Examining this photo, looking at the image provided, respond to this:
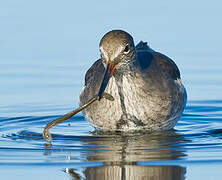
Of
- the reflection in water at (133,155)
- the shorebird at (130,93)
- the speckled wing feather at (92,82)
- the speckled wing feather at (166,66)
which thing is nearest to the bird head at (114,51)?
the shorebird at (130,93)

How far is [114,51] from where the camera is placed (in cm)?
1141

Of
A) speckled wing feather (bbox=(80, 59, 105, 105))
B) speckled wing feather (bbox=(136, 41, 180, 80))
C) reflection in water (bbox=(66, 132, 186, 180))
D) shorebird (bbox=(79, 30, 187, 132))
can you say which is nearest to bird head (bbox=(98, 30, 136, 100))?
shorebird (bbox=(79, 30, 187, 132))

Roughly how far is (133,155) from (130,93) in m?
1.55

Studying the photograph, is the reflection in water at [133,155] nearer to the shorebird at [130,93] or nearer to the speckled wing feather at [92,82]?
the shorebird at [130,93]

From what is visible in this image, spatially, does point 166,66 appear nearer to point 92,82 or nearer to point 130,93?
point 92,82

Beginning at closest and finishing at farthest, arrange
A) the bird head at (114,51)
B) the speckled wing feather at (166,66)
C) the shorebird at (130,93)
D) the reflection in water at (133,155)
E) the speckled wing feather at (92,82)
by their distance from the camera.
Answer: the reflection in water at (133,155)
the bird head at (114,51)
the shorebird at (130,93)
the speckled wing feather at (92,82)
the speckled wing feather at (166,66)

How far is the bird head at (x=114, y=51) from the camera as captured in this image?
11383mm

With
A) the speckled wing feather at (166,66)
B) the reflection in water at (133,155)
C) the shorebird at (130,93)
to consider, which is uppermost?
the speckled wing feather at (166,66)

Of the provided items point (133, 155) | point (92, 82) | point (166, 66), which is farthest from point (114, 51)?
point (166, 66)

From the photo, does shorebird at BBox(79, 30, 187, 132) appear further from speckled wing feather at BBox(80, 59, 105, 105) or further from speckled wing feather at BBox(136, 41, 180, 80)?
speckled wing feather at BBox(136, 41, 180, 80)

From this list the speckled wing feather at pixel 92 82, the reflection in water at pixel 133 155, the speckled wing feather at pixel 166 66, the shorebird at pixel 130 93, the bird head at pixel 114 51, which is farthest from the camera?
the speckled wing feather at pixel 166 66

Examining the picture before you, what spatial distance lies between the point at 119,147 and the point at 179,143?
888mm

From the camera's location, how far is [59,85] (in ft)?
52.9

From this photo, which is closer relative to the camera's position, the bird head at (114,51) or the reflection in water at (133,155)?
the reflection in water at (133,155)
